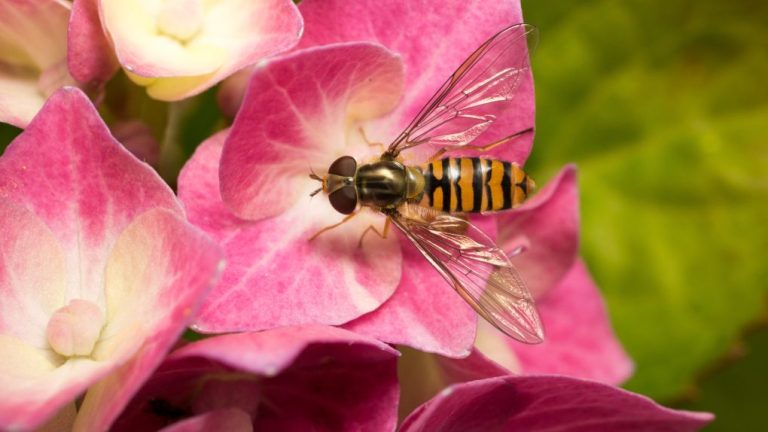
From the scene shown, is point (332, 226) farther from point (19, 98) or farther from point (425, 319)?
point (19, 98)

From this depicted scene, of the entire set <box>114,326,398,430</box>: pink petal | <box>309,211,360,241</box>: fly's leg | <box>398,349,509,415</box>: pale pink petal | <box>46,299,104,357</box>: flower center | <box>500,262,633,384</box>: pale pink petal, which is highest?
<box>309,211,360,241</box>: fly's leg

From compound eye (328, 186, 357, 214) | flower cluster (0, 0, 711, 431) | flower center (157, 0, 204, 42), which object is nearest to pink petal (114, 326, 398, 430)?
flower cluster (0, 0, 711, 431)

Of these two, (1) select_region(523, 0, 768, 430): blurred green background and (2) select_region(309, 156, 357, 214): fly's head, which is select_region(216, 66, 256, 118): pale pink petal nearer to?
(2) select_region(309, 156, 357, 214): fly's head

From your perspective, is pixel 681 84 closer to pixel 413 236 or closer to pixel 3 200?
pixel 413 236

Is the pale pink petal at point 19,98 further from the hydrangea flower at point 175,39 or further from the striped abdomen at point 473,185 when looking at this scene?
the striped abdomen at point 473,185

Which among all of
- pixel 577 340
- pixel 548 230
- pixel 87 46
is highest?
pixel 87 46

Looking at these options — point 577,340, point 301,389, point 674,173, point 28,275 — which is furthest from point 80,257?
point 674,173

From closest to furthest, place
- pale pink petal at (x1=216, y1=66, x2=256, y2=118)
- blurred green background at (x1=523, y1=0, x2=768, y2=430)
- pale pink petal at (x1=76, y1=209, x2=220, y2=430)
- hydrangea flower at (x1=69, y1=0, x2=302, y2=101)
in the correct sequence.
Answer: pale pink petal at (x1=76, y1=209, x2=220, y2=430) < hydrangea flower at (x1=69, y1=0, x2=302, y2=101) < pale pink petal at (x1=216, y1=66, x2=256, y2=118) < blurred green background at (x1=523, y1=0, x2=768, y2=430)
